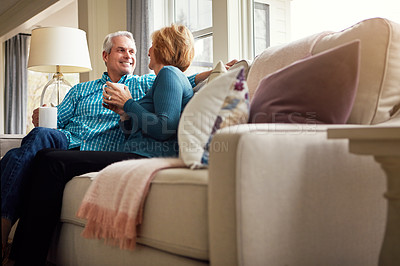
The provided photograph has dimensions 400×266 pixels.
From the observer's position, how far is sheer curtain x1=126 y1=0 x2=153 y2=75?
13.3ft

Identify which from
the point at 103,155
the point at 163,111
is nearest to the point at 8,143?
the point at 103,155

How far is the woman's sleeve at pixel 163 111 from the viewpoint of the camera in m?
1.94

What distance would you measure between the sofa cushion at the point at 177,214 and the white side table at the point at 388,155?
1.43 feet

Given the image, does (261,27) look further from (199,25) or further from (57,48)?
(57,48)

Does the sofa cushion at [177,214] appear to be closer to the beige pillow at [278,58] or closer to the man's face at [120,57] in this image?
the beige pillow at [278,58]

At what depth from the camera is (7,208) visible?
179cm

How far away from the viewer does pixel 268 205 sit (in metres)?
1.13

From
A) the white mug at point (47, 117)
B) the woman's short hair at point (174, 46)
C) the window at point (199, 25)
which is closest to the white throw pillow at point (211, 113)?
the woman's short hair at point (174, 46)

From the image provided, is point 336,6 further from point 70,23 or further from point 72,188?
point 70,23

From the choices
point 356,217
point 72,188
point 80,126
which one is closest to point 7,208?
point 72,188

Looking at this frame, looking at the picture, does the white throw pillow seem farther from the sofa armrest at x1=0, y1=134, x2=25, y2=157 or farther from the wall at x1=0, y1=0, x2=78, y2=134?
the wall at x1=0, y1=0, x2=78, y2=134

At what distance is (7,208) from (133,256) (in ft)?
2.08

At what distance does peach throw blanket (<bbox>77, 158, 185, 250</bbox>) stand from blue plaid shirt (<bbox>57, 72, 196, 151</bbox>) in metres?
0.89

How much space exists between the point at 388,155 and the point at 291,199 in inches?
11.1
